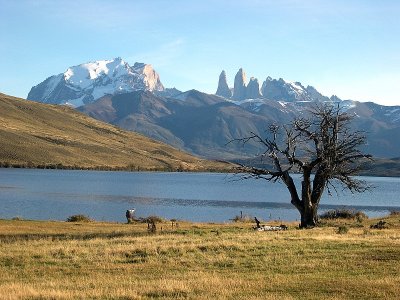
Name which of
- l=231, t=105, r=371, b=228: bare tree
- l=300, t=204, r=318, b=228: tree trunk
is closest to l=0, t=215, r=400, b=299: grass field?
l=300, t=204, r=318, b=228: tree trunk

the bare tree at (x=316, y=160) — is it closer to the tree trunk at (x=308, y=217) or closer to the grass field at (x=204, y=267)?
the tree trunk at (x=308, y=217)

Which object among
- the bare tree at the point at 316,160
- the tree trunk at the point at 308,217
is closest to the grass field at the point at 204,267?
the tree trunk at the point at 308,217

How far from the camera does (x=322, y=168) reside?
4947cm

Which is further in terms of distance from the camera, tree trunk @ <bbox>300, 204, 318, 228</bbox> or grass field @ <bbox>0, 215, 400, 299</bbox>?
tree trunk @ <bbox>300, 204, 318, 228</bbox>

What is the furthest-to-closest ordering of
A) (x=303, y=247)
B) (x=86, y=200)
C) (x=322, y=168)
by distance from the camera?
(x=86, y=200), (x=322, y=168), (x=303, y=247)

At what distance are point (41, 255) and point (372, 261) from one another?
17.1 metres

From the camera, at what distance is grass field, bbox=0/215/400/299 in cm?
1959

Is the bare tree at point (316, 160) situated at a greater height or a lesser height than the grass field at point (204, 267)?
greater

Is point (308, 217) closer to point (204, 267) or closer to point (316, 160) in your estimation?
point (316, 160)

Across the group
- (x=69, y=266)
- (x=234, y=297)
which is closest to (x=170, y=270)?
(x=69, y=266)

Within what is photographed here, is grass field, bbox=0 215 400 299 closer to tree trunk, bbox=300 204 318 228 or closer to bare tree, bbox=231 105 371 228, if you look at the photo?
tree trunk, bbox=300 204 318 228

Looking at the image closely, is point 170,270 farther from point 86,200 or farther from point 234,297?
point 86,200

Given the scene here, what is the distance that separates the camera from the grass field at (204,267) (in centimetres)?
1959

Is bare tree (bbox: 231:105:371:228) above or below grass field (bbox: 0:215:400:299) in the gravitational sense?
above
